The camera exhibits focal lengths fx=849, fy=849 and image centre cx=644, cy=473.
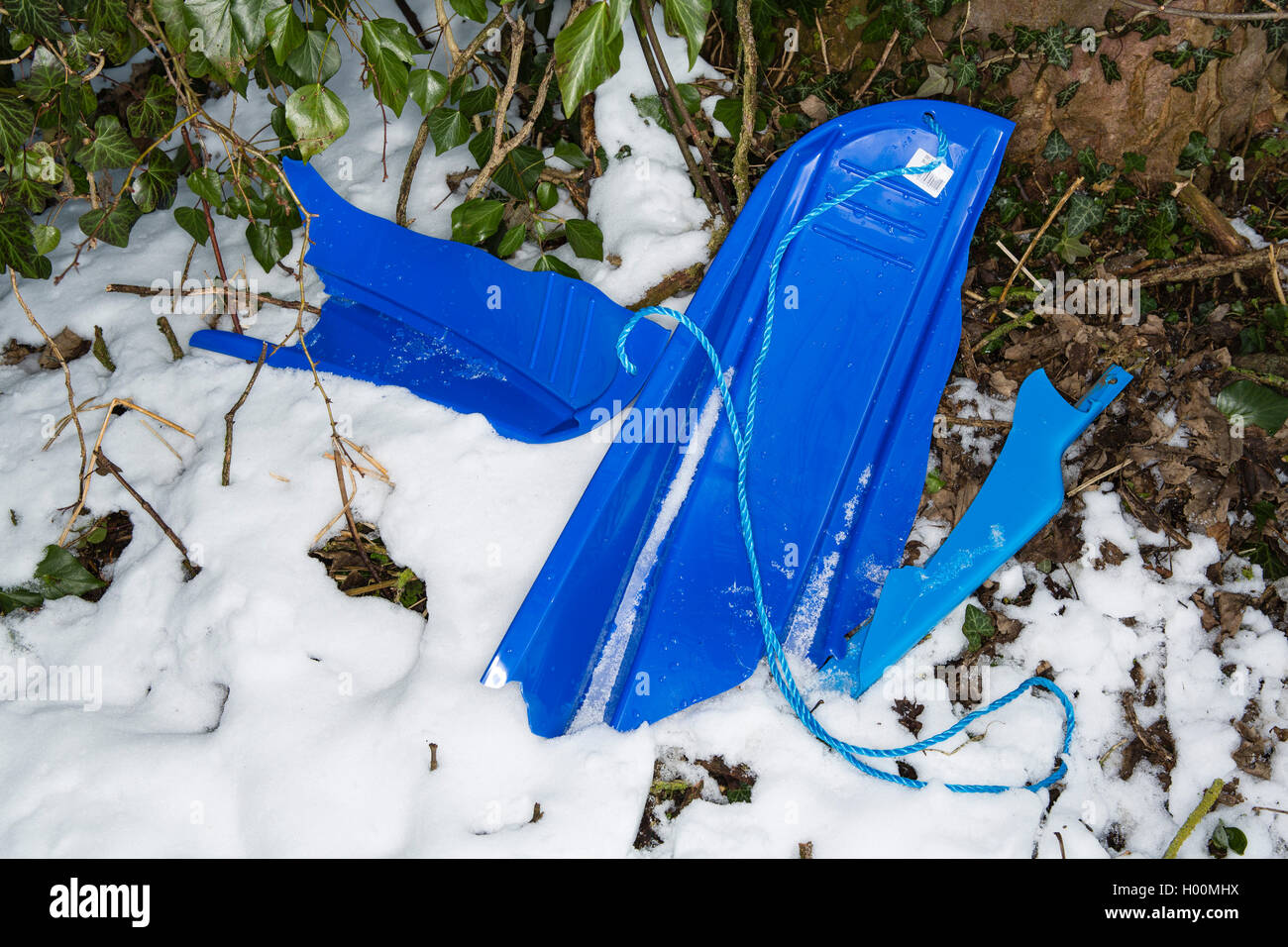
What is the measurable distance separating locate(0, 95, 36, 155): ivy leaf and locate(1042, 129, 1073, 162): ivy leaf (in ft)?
7.19

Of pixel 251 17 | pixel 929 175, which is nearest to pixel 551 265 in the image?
pixel 251 17

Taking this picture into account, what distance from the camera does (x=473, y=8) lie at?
1.67 meters

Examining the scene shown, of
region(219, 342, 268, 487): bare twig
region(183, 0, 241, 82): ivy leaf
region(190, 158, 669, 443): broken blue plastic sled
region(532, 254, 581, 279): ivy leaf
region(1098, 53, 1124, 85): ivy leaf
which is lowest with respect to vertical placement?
region(219, 342, 268, 487): bare twig

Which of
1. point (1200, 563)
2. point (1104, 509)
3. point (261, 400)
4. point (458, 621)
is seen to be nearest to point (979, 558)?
point (1104, 509)

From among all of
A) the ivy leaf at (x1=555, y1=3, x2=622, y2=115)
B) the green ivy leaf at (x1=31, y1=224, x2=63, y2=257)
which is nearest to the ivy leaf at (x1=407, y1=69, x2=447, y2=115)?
the ivy leaf at (x1=555, y1=3, x2=622, y2=115)

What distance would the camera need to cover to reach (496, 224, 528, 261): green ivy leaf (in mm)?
1980

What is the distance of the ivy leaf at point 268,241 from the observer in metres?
1.94

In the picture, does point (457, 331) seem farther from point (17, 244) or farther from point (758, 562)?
point (17, 244)

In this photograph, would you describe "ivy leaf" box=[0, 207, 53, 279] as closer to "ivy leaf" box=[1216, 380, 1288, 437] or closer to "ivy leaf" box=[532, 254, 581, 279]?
"ivy leaf" box=[532, 254, 581, 279]

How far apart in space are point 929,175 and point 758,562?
38.5 inches

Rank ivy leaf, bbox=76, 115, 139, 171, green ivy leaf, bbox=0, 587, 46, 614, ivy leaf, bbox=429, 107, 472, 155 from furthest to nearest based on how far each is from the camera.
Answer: ivy leaf, bbox=429, 107, 472, 155 → ivy leaf, bbox=76, 115, 139, 171 → green ivy leaf, bbox=0, 587, 46, 614

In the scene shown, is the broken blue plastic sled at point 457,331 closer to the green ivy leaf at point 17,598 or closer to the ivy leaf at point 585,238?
the ivy leaf at point 585,238
